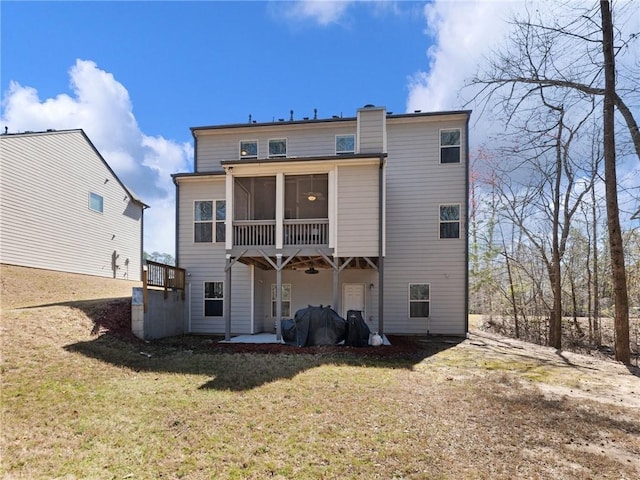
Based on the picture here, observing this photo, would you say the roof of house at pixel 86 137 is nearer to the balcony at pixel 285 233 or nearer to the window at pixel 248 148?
the window at pixel 248 148

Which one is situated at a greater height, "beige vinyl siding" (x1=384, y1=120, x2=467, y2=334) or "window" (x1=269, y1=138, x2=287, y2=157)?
"window" (x1=269, y1=138, x2=287, y2=157)

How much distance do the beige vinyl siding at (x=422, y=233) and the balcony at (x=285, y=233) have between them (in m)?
3.13

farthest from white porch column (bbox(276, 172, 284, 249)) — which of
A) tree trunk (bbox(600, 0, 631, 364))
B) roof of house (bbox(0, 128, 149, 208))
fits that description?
roof of house (bbox(0, 128, 149, 208))

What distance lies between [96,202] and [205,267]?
28.4 feet

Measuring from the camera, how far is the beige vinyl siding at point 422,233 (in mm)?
11875

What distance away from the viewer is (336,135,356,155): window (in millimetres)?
12764

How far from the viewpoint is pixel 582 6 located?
6902mm

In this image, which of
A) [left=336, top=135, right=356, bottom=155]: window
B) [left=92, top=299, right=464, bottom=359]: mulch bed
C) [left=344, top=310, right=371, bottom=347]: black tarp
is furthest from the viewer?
[left=336, top=135, right=356, bottom=155]: window

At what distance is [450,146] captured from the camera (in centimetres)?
1216

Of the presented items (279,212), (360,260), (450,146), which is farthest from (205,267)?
(450,146)

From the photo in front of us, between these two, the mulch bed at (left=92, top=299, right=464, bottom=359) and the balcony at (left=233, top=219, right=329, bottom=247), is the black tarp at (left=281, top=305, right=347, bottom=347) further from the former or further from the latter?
the balcony at (left=233, top=219, right=329, bottom=247)

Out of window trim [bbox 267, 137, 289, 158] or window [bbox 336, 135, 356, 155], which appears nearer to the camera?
window [bbox 336, 135, 356, 155]

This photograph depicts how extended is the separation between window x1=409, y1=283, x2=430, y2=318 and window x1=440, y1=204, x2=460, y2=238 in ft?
6.31

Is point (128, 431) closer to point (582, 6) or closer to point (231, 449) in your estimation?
point (231, 449)
